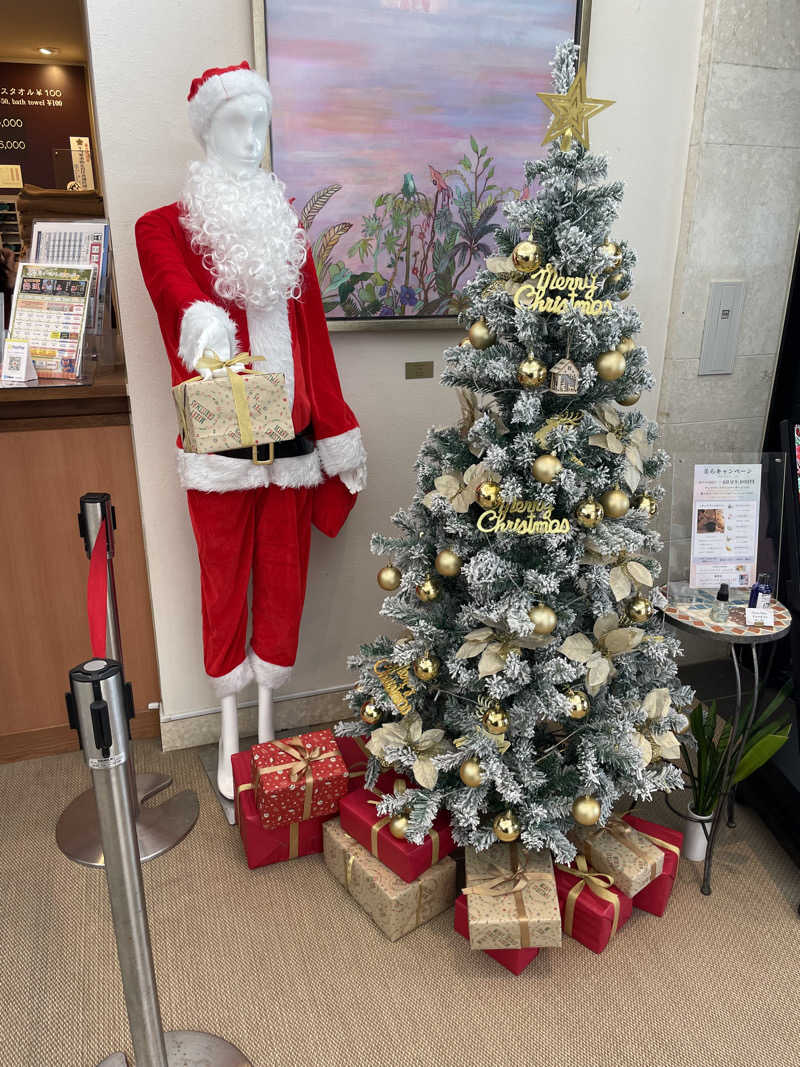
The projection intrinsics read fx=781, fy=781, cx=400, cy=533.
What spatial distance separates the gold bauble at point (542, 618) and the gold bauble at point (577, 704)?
170 millimetres

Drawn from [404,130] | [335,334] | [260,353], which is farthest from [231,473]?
[404,130]

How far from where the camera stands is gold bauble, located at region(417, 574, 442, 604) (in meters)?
1.73

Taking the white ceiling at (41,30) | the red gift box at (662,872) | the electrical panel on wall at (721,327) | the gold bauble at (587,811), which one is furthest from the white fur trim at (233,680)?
the white ceiling at (41,30)

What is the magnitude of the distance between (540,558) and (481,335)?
486 mm

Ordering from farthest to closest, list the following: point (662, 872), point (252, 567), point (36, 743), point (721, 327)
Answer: point (721, 327), point (36, 743), point (252, 567), point (662, 872)

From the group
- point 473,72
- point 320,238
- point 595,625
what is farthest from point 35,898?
point 473,72

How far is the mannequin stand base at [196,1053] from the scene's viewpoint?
4.76 ft

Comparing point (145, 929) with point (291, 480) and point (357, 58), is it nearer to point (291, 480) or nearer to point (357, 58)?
point (291, 480)

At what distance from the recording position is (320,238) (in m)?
2.07

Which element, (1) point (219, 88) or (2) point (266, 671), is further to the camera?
(2) point (266, 671)

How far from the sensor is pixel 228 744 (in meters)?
2.20

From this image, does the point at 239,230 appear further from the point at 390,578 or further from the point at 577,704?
the point at 577,704

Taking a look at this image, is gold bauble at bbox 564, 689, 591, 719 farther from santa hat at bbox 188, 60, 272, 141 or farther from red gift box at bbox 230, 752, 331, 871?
santa hat at bbox 188, 60, 272, 141

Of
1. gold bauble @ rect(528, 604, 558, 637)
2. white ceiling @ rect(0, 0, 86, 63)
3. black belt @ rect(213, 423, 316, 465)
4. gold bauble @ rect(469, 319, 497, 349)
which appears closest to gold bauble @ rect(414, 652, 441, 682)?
gold bauble @ rect(528, 604, 558, 637)
